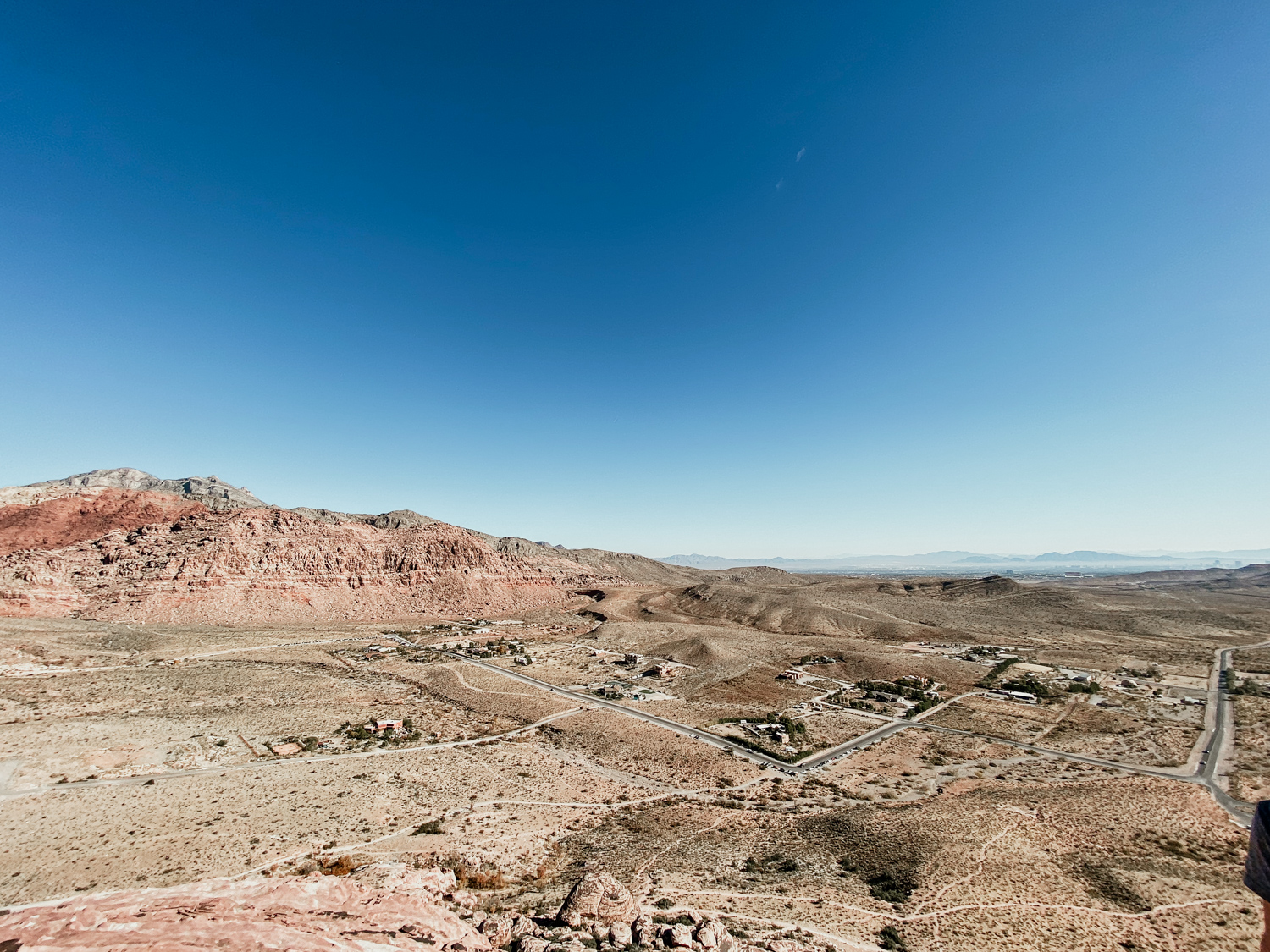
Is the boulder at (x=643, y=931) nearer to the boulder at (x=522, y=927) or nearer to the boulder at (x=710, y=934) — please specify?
the boulder at (x=710, y=934)

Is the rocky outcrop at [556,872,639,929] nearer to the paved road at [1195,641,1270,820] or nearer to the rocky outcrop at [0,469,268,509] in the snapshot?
the paved road at [1195,641,1270,820]

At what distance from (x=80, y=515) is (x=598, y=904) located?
12264cm

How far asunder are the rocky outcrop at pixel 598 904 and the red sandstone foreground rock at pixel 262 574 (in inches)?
3407

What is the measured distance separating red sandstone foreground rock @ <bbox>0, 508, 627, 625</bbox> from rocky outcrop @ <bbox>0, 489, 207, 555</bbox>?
15.4 feet

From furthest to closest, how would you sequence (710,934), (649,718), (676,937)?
(649,718), (710,934), (676,937)

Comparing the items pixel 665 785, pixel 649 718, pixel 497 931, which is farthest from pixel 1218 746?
pixel 497 931

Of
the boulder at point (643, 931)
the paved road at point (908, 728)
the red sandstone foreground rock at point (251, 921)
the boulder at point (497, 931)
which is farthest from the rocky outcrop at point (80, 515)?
the boulder at point (643, 931)

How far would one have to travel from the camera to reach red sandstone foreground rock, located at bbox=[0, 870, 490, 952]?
10938mm

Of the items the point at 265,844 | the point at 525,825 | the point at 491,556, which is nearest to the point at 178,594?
the point at 491,556

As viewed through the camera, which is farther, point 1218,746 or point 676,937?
point 1218,746

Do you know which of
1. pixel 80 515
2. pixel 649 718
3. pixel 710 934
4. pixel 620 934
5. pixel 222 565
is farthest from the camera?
pixel 80 515

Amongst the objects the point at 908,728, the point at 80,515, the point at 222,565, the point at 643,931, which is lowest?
the point at 908,728

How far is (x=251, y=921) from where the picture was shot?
12273 mm

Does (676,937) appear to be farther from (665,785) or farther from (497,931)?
(665,785)
